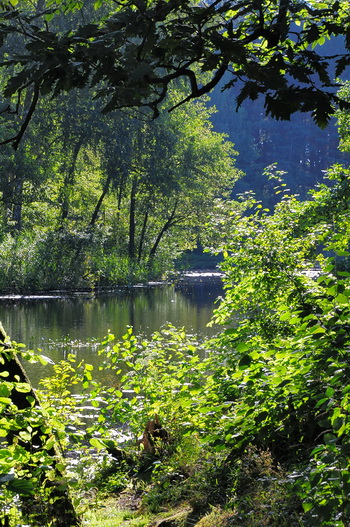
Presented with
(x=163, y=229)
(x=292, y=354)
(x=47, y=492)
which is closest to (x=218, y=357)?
(x=47, y=492)

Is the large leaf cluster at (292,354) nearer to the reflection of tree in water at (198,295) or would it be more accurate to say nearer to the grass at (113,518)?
the grass at (113,518)

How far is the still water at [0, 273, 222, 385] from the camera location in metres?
15.6

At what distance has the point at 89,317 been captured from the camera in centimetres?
2091

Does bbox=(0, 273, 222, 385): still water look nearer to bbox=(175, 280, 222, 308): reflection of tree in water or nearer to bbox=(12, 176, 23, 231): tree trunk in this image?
bbox=(175, 280, 222, 308): reflection of tree in water

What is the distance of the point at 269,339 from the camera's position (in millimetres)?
6562

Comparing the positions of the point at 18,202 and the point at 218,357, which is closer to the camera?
the point at 218,357

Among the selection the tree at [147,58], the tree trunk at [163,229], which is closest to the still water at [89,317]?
the tree at [147,58]

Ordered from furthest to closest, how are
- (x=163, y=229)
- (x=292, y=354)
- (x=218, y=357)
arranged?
1. (x=163, y=229)
2. (x=218, y=357)
3. (x=292, y=354)

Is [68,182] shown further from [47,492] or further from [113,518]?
[47,492]

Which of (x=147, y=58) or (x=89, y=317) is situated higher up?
(x=147, y=58)

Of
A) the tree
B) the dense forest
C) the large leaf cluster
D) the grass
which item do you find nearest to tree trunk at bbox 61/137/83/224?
the dense forest

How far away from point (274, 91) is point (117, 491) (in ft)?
16.4

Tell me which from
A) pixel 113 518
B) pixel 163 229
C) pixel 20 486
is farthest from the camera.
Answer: pixel 163 229

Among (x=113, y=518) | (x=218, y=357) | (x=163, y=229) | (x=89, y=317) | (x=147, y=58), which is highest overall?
(x=163, y=229)
